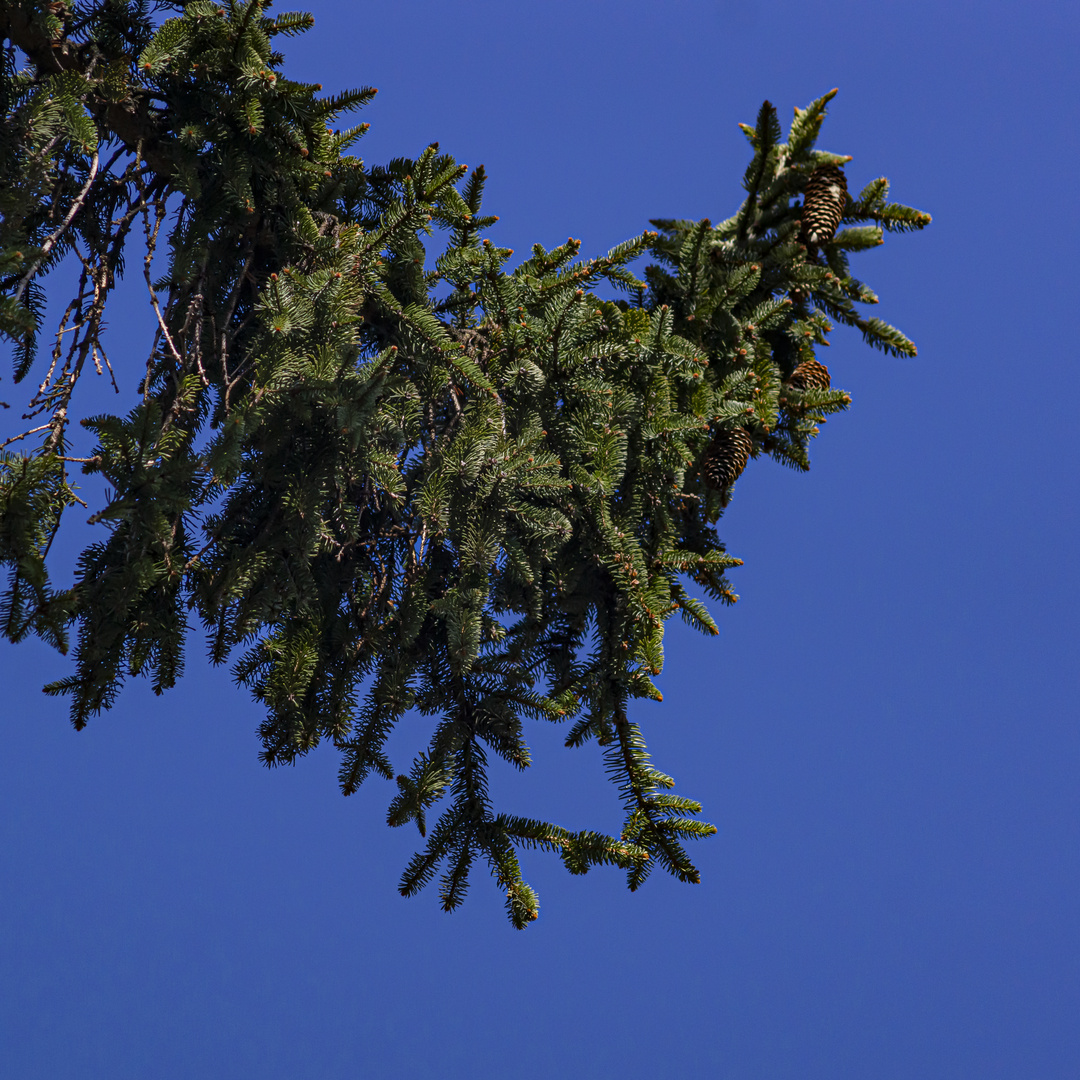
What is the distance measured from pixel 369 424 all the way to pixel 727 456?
3.89 ft

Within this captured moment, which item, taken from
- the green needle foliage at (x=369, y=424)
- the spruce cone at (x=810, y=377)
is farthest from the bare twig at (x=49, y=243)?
the spruce cone at (x=810, y=377)

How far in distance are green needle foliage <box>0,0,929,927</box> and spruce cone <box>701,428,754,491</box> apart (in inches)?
1.6

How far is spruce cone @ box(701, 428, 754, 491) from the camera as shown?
3.34 meters

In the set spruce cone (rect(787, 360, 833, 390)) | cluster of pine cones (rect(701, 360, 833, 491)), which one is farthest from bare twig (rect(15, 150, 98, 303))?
spruce cone (rect(787, 360, 833, 390))

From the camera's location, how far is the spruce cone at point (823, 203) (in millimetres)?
3652

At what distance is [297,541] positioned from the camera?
2.94 metres

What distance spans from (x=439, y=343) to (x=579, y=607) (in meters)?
0.94

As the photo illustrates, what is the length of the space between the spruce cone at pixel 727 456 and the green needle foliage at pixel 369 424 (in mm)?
41

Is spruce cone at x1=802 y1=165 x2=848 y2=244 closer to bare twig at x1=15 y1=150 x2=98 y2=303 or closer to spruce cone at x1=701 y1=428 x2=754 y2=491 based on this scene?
spruce cone at x1=701 y1=428 x2=754 y2=491

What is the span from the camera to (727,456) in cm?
335

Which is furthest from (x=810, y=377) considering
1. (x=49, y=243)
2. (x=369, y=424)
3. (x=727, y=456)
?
(x=49, y=243)

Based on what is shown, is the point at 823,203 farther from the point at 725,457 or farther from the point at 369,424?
the point at 369,424

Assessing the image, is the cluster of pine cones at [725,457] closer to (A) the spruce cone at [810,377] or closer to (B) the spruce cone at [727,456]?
(B) the spruce cone at [727,456]

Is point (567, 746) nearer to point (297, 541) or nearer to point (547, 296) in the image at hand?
point (297, 541)
